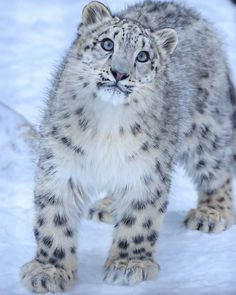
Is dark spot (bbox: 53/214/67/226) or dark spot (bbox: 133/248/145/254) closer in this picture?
dark spot (bbox: 53/214/67/226)

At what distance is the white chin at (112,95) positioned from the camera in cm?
501

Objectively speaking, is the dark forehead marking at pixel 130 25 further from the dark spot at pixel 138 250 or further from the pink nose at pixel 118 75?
the dark spot at pixel 138 250

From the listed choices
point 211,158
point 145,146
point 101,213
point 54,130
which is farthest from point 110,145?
point 211,158

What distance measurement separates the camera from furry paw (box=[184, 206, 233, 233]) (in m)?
Result: 6.46

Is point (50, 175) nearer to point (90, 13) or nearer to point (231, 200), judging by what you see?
point (90, 13)

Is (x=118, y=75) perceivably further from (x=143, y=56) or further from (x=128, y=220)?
(x=128, y=220)

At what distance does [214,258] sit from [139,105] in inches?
42.1

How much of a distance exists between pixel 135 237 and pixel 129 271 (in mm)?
193

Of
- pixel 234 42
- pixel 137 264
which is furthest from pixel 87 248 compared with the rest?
pixel 234 42

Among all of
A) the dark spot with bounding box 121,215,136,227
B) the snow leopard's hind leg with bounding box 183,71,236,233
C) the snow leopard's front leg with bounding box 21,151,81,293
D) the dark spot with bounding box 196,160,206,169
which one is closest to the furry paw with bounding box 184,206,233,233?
the snow leopard's hind leg with bounding box 183,71,236,233

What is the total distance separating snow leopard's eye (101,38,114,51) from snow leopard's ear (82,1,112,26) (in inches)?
9.7

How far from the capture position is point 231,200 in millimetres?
6832

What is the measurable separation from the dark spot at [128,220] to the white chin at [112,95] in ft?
2.38

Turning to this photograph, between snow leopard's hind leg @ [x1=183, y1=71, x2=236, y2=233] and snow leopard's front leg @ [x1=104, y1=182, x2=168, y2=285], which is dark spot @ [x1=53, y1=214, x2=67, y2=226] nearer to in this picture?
snow leopard's front leg @ [x1=104, y1=182, x2=168, y2=285]
